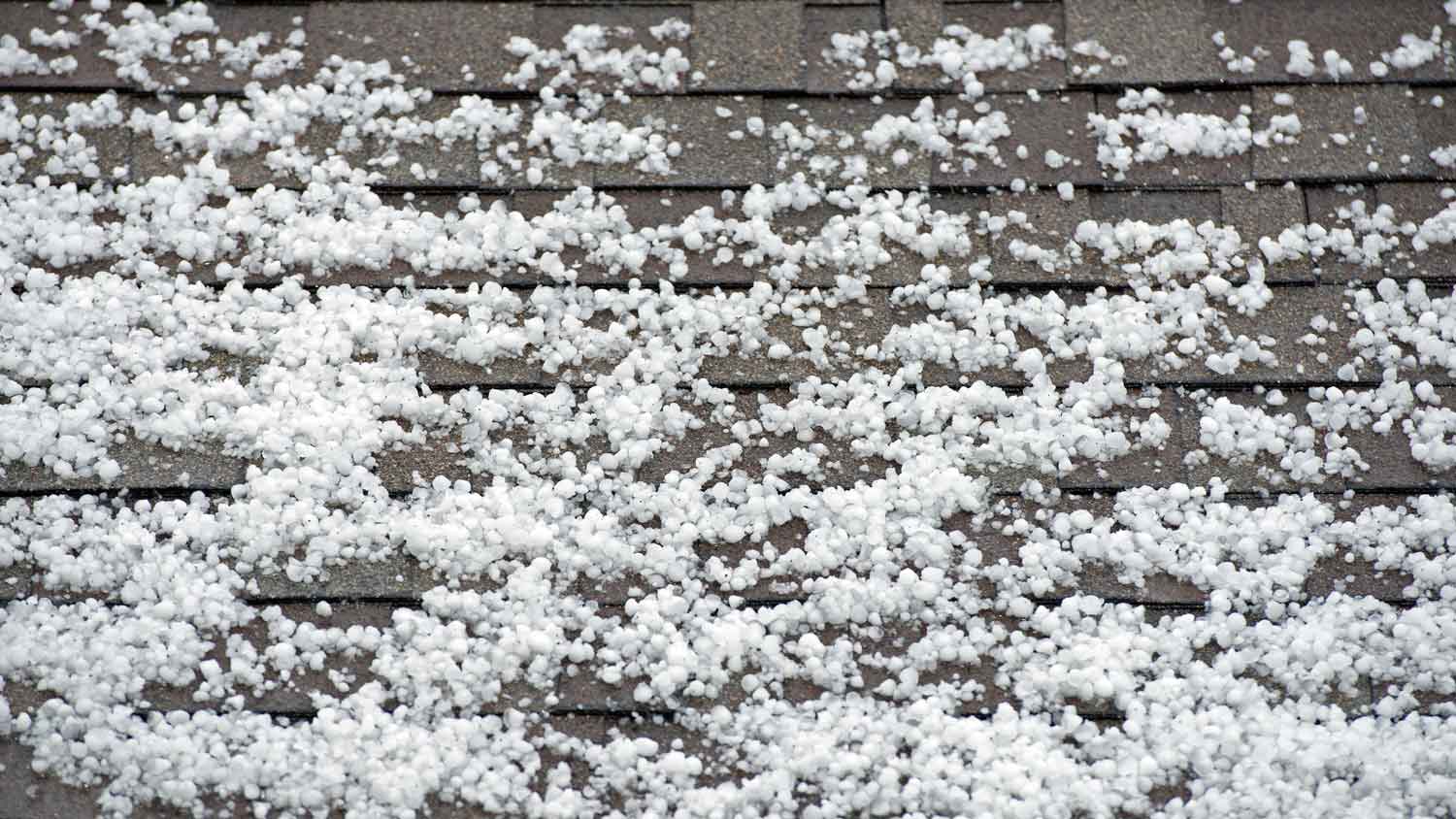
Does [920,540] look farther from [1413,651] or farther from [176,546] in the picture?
[176,546]

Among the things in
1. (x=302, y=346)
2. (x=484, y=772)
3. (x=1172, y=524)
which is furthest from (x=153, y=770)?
(x=1172, y=524)

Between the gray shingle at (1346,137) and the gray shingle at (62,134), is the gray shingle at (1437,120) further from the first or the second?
the gray shingle at (62,134)

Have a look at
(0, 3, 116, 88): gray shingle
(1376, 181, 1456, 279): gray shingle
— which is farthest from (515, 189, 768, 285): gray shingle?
(1376, 181, 1456, 279): gray shingle

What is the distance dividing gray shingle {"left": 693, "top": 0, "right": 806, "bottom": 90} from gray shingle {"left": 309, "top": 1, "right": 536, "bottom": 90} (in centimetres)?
27

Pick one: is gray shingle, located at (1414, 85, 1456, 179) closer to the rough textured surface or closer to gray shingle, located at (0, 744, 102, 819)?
the rough textured surface

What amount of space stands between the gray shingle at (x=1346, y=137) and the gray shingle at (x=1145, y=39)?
5.2 inches

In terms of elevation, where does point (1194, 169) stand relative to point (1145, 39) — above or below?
below

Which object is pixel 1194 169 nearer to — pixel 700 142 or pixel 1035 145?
pixel 1035 145

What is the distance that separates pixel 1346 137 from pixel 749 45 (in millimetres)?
1023

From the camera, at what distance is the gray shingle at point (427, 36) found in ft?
7.50

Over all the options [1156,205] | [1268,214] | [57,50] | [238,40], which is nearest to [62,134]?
[57,50]

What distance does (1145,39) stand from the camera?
7.45ft

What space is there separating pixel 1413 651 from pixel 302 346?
1.80 meters

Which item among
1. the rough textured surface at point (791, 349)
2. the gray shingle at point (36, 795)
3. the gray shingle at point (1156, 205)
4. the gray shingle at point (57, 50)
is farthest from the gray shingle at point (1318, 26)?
the gray shingle at point (36, 795)
